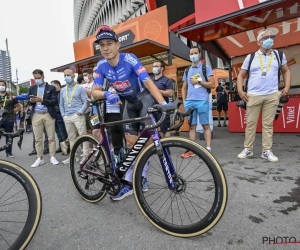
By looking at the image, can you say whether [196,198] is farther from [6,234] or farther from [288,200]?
[6,234]

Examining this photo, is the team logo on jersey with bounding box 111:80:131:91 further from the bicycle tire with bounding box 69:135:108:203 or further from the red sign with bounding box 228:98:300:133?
the red sign with bounding box 228:98:300:133

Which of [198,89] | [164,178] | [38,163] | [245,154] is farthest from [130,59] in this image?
[38,163]

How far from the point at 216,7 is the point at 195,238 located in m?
5.77

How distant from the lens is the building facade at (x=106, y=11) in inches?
1247

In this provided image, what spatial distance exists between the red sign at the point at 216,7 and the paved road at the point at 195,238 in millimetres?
4216

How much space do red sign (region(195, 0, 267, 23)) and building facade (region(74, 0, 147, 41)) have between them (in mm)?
26119

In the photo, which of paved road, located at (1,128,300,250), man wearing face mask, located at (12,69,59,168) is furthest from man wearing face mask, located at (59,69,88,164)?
paved road, located at (1,128,300,250)

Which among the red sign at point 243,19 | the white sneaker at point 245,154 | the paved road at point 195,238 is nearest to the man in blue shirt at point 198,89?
the white sneaker at point 245,154

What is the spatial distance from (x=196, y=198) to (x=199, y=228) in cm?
79

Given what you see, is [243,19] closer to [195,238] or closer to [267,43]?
[267,43]

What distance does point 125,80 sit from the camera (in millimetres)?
2400

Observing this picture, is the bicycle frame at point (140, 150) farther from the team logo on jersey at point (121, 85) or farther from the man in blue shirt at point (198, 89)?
the man in blue shirt at point (198, 89)

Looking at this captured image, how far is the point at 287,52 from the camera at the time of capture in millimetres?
7840

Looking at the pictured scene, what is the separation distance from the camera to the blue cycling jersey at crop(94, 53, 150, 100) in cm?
229
